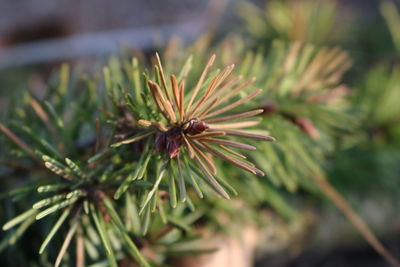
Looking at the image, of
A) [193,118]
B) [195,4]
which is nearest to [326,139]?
[193,118]

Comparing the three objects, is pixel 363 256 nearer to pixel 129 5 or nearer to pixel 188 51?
pixel 188 51

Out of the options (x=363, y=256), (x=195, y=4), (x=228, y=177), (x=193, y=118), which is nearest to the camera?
(x=193, y=118)

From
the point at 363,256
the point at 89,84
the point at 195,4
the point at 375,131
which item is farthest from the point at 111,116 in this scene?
the point at 195,4

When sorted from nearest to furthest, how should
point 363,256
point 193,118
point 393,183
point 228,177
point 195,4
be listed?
point 193,118, point 228,177, point 393,183, point 363,256, point 195,4

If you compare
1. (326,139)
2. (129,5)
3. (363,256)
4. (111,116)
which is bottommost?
(363,256)

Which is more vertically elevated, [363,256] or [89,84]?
[89,84]

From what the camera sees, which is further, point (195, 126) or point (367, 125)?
point (367, 125)

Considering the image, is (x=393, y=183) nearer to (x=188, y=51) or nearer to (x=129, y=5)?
(x=188, y=51)

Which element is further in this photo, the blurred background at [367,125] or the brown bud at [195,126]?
the blurred background at [367,125]

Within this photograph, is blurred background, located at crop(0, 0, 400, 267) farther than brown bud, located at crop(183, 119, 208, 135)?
Yes

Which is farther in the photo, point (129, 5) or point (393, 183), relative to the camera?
point (129, 5)
